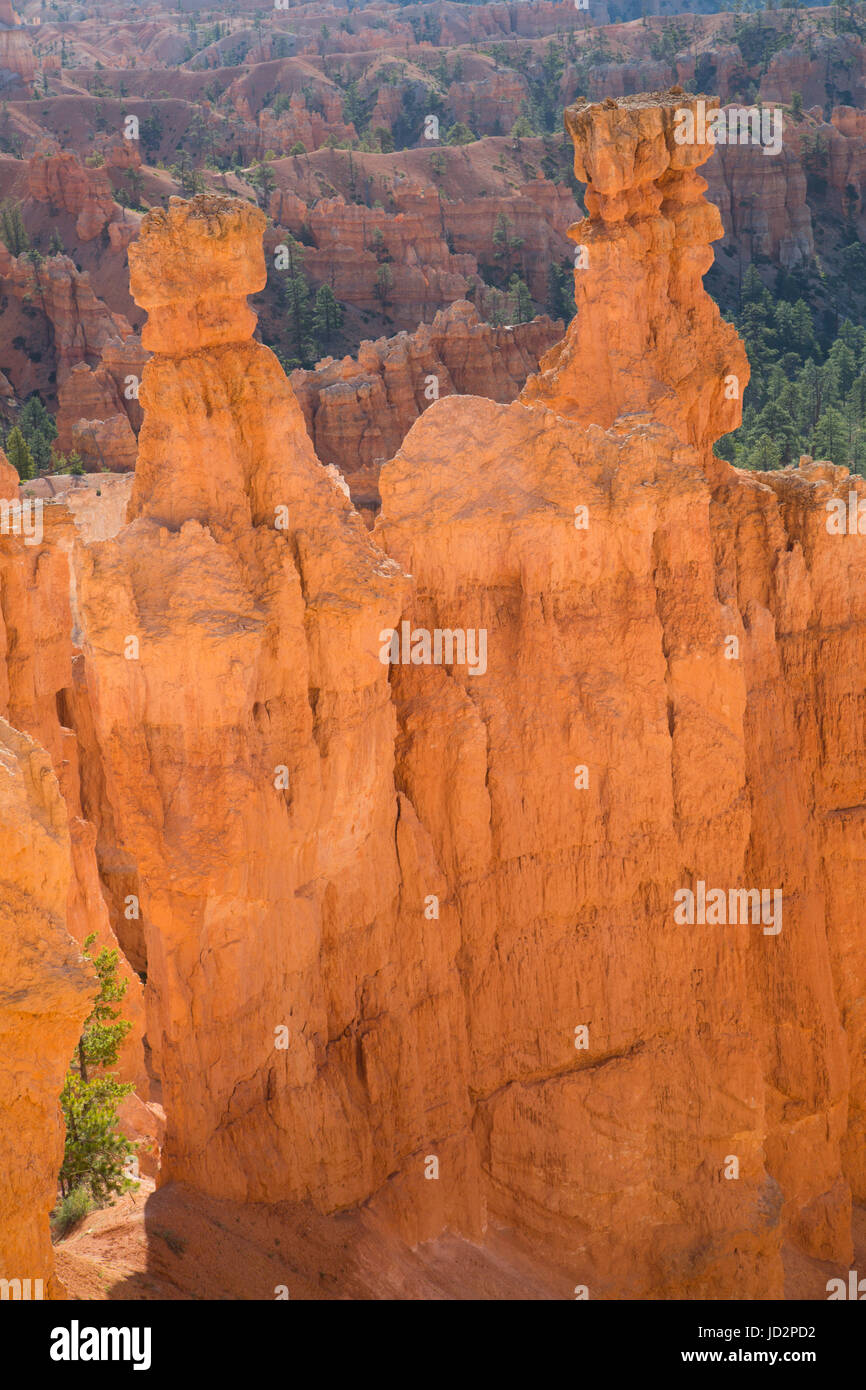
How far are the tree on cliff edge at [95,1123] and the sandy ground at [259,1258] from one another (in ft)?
1.05

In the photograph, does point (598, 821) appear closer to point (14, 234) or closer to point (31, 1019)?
point (31, 1019)

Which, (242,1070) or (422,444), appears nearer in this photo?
(242,1070)

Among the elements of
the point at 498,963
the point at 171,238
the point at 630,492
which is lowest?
the point at 498,963

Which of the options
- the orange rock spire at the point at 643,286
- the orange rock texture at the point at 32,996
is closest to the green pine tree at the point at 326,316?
the orange rock spire at the point at 643,286

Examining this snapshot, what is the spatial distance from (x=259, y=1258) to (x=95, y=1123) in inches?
82.9

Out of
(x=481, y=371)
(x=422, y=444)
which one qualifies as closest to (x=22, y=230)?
(x=481, y=371)

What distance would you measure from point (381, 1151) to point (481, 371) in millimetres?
50303

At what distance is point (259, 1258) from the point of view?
1339 centimetres

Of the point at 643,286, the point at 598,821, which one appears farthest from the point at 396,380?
the point at 598,821

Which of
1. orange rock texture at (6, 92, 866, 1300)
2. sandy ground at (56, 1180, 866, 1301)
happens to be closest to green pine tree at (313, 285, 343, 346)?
orange rock texture at (6, 92, 866, 1300)

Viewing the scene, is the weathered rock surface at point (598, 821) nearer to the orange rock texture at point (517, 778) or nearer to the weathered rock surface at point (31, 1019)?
the orange rock texture at point (517, 778)

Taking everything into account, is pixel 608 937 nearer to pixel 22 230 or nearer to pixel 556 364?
pixel 556 364

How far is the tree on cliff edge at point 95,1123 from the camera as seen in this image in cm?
1427

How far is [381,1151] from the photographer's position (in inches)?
585
